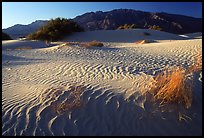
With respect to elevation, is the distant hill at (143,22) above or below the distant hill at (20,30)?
above

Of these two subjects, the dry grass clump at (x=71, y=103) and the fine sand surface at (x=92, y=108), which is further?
the dry grass clump at (x=71, y=103)

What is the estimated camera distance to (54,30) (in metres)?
29.2

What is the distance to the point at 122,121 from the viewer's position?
479 centimetres

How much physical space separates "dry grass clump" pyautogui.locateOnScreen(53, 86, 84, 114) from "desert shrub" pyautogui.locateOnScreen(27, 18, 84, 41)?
23.4 m

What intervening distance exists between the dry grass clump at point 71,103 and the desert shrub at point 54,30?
76.9 ft

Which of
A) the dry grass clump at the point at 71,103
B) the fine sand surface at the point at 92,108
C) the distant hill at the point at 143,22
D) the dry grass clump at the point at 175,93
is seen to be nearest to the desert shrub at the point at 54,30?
the fine sand surface at the point at 92,108

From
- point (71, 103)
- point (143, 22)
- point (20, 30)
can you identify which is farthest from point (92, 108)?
point (20, 30)

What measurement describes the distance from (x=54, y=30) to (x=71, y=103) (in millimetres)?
24854

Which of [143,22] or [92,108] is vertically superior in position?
[92,108]

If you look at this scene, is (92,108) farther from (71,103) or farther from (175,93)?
(175,93)

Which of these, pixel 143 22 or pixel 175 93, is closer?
pixel 175 93

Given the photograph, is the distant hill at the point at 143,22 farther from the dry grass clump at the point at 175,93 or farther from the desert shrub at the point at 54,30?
the dry grass clump at the point at 175,93

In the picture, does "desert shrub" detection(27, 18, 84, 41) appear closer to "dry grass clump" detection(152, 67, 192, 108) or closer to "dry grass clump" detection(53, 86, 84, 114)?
"dry grass clump" detection(53, 86, 84, 114)

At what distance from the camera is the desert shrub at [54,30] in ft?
94.3
